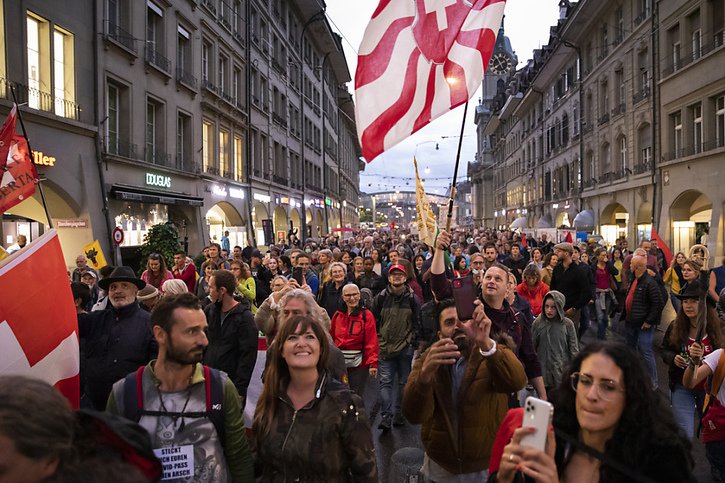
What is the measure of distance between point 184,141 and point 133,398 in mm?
21361

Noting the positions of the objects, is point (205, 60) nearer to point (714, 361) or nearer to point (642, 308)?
point (642, 308)

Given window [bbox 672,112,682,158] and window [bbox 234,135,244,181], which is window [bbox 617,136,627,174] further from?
window [bbox 234,135,244,181]

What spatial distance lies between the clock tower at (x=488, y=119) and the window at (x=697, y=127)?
192 ft

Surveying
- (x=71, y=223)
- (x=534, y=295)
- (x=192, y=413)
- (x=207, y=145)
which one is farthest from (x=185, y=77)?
(x=192, y=413)

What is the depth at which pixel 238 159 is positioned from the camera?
28922 mm

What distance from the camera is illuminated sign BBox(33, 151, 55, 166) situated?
13383mm

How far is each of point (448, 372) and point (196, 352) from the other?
1.47 meters

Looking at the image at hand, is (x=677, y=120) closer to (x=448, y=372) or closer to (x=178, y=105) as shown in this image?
(x=178, y=105)

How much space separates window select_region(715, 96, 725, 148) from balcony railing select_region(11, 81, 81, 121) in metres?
21.5

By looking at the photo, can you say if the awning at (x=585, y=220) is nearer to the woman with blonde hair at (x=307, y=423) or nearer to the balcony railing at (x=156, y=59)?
the balcony railing at (x=156, y=59)

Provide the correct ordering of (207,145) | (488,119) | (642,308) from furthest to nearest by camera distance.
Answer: (488,119) < (207,145) < (642,308)

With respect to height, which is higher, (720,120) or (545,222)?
(720,120)

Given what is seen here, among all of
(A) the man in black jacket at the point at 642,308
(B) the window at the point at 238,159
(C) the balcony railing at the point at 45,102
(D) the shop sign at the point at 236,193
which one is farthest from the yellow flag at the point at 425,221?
(B) the window at the point at 238,159

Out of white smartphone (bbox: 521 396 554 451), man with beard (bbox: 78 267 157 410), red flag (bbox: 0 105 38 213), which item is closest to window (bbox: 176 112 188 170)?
red flag (bbox: 0 105 38 213)
